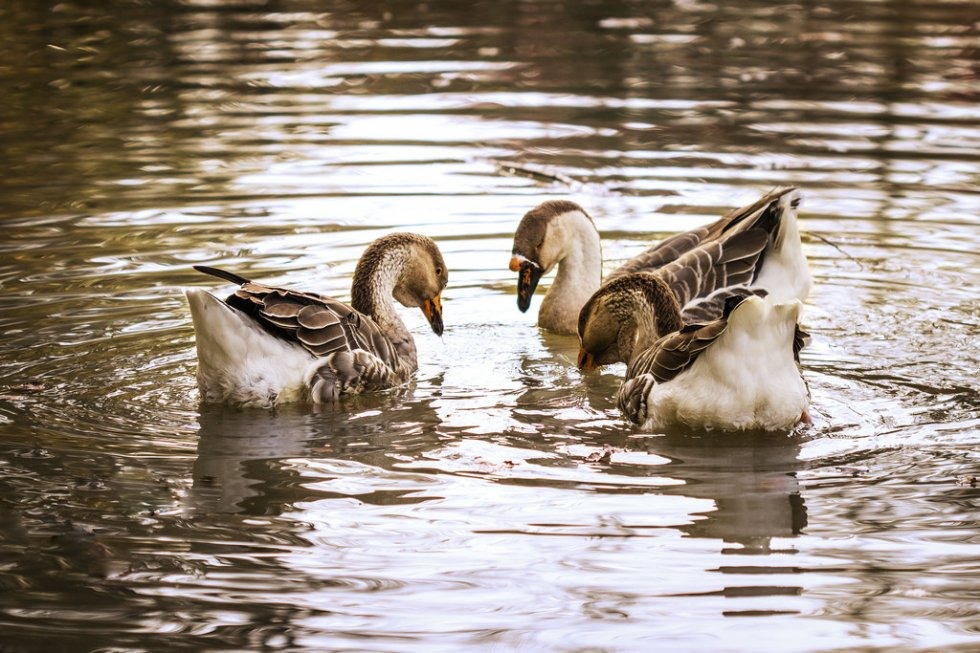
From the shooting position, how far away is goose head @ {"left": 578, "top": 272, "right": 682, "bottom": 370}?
8.73 m

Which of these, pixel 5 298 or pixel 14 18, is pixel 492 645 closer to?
pixel 5 298

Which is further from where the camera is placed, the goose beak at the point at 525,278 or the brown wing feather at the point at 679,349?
the goose beak at the point at 525,278

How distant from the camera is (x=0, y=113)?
54.6 feet

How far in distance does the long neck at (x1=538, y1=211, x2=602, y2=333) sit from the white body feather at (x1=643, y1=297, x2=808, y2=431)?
3.01m

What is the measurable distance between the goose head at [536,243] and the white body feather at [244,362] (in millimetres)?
2762

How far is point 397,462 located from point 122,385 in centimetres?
231

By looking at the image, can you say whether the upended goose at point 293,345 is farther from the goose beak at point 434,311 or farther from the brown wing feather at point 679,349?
the brown wing feather at point 679,349

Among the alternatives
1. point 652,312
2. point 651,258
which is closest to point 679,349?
point 652,312

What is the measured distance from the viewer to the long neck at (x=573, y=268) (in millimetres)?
10773

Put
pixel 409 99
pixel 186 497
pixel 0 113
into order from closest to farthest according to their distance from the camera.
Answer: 1. pixel 186 497
2. pixel 0 113
3. pixel 409 99

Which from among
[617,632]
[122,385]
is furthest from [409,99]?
[617,632]

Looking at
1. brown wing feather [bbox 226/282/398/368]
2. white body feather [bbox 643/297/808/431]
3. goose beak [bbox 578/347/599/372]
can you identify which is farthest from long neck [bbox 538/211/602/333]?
white body feather [bbox 643/297/808/431]

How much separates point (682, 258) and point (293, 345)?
3.04 m

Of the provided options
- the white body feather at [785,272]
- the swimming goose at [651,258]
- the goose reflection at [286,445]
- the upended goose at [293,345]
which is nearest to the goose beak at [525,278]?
the swimming goose at [651,258]
